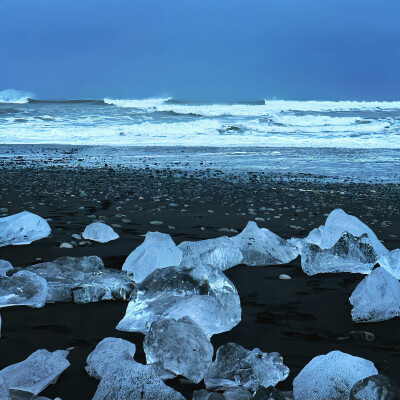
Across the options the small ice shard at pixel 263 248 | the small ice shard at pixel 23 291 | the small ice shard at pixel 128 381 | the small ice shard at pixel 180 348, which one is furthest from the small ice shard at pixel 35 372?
the small ice shard at pixel 263 248

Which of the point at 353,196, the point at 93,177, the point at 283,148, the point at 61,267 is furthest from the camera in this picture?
the point at 283,148

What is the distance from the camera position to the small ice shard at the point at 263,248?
3.88 metres

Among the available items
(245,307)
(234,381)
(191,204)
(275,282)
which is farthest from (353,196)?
(234,381)

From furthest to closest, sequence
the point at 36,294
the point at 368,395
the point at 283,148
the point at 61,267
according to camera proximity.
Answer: the point at 283,148 → the point at 61,267 → the point at 36,294 → the point at 368,395

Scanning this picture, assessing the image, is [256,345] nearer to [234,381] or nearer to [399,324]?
[234,381]

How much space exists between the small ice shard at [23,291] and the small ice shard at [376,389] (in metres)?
1.90

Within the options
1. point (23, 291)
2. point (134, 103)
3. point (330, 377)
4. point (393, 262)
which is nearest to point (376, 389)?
point (330, 377)

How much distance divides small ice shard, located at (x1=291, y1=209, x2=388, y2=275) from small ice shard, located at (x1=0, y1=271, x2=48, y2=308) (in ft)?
5.97

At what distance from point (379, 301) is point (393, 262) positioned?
81cm

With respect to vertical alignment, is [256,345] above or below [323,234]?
below

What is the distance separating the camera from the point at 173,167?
34.0 feet

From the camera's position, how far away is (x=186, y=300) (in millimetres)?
2723

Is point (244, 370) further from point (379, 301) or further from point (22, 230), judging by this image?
point (22, 230)

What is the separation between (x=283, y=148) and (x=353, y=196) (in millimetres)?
8030
